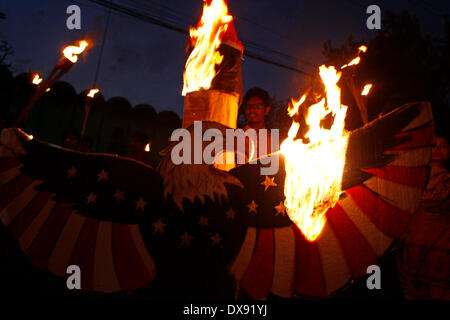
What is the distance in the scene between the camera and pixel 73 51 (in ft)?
10.00

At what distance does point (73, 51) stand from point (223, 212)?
230cm

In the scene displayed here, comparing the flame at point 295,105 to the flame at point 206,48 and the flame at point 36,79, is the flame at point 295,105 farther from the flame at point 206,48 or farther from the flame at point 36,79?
the flame at point 36,79

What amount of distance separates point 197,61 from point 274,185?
169 cm

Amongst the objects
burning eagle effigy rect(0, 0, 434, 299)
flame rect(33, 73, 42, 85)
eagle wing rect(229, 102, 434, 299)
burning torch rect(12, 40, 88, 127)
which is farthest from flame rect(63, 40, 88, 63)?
eagle wing rect(229, 102, 434, 299)

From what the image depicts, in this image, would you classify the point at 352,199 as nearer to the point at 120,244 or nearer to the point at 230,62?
the point at 230,62

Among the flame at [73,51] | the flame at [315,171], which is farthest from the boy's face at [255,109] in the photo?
the flame at [73,51]

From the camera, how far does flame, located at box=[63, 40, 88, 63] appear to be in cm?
297

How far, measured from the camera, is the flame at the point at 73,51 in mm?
2972

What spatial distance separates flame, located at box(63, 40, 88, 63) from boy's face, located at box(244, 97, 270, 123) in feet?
6.67

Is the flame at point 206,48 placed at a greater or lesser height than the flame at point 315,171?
greater

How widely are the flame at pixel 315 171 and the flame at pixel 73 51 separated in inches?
93.3

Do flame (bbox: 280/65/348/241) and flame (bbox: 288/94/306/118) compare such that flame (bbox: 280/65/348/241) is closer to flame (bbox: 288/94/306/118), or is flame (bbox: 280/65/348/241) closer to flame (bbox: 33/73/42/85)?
flame (bbox: 288/94/306/118)

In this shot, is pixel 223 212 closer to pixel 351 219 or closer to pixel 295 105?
pixel 351 219
